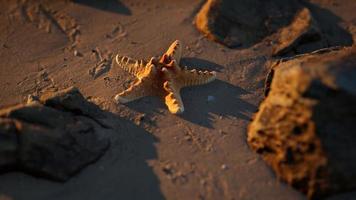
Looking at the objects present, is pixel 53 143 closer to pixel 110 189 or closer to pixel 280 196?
pixel 110 189

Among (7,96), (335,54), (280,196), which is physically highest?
(335,54)

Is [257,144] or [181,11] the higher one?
[181,11]

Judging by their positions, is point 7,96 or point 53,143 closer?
point 53,143

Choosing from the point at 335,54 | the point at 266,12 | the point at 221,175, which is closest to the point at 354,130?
the point at 335,54

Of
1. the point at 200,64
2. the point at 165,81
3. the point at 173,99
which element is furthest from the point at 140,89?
the point at 200,64

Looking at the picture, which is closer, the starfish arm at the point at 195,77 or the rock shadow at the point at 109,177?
the rock shadow at the point at 109,177

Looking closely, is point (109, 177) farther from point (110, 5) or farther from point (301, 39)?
point (110, 5)

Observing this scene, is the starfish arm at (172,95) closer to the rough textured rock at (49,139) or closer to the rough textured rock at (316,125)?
the rough textured rock at (49,139)

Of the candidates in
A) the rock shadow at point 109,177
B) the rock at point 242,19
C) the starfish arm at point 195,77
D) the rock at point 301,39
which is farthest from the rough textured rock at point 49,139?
the rock at point 301,39
